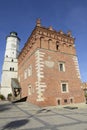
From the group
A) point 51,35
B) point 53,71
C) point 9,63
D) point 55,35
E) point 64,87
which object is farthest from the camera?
point 9,63

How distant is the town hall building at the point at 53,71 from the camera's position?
16.6 metres

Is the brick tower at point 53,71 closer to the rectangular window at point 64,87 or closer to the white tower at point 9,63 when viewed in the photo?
the rectangular window at point 64,87

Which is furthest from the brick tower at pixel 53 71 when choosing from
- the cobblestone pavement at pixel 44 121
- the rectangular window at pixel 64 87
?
the cobblestone pavement at pixel 44 121

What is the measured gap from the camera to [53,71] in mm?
17922

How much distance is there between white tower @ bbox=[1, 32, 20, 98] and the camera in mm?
29559

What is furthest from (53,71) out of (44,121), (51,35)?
(44,121)

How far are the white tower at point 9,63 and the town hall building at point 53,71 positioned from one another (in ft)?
40.9

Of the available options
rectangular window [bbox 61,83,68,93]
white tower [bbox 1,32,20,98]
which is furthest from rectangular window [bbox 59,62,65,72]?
white tower [bbox 1,32,20,98]

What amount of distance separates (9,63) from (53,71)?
17279 mm

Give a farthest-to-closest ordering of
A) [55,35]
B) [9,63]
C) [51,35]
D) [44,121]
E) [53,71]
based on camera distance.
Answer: [9,63] → [55,35] → [51,35] → [53,71] → [44,121]

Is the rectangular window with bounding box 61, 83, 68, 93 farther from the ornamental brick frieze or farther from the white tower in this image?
the white tower

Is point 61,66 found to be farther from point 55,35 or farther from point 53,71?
point 55,35

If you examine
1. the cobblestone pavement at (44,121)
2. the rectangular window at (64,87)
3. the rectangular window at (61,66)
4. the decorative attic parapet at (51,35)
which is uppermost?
the decorative attic parapet at (51,35)

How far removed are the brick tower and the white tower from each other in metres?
12.5
